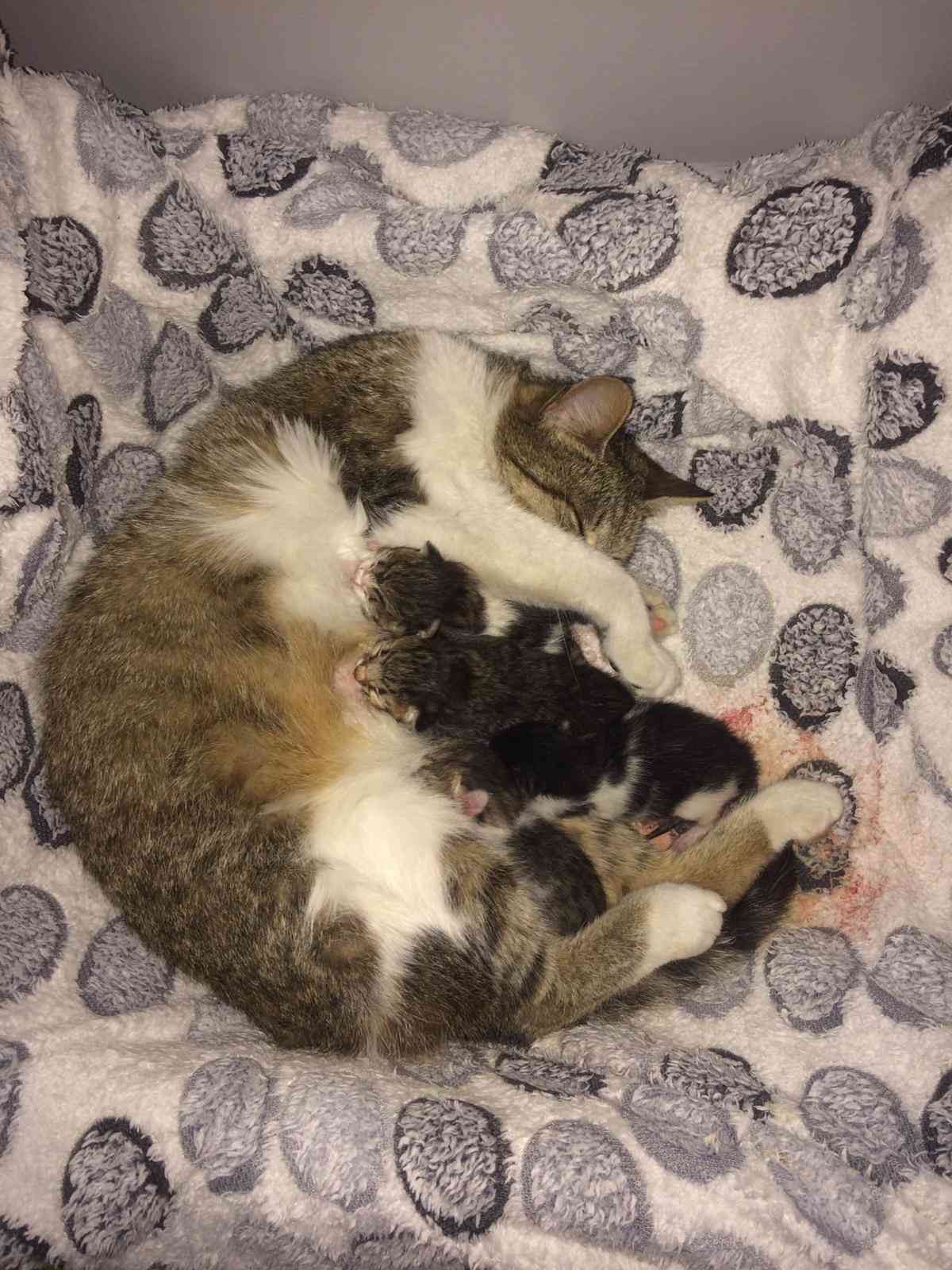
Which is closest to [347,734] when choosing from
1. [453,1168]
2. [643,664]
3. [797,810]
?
[643,664]

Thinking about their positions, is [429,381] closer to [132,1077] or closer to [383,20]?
[383,20]

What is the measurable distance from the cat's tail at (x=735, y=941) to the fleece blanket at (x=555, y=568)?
8 centimetres

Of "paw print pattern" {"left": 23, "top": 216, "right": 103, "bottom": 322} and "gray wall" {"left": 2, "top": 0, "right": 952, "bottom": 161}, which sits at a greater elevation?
"gray wall" {"left": 2, "top": 0, "right": 952, "bottom": 161}

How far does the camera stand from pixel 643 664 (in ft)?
7.24

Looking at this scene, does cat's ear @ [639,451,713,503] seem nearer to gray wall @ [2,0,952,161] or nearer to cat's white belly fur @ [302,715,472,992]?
gray wall @ [2,0,952,161]

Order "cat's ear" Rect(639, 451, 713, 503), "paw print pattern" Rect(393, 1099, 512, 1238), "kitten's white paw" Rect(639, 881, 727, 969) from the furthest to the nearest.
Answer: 1. "cat's ear" Rect(639, 451, 713, 503)
2. "kitten's white paw" Rect(639, 881, 727, 969)
3. "paw print pattern" Rect(393, 1099, 512, 1238)

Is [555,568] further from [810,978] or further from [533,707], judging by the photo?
[810,978]

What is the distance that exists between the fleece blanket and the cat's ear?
22 centimetres

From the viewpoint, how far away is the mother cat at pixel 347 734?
5.74ft

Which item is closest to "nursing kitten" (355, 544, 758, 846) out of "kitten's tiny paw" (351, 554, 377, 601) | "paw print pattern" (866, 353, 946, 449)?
"kitten's tiny paw" (351, 554, 377, 601)

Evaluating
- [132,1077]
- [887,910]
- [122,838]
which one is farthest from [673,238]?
[132,1077]

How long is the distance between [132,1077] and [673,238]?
2.24 metres

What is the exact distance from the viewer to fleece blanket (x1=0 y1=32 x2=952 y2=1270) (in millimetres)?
1720

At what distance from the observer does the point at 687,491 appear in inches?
91.0
